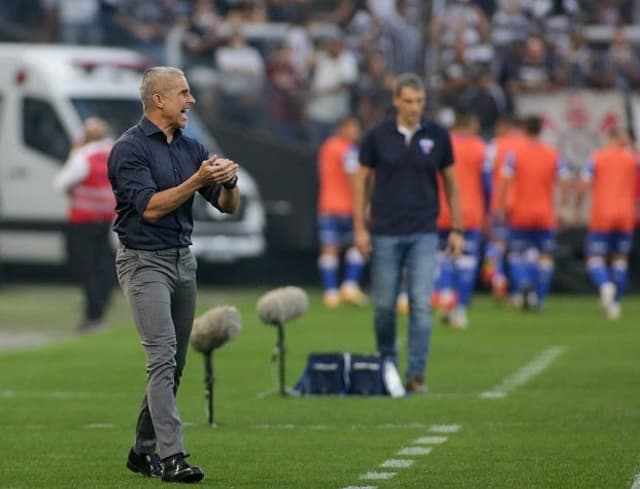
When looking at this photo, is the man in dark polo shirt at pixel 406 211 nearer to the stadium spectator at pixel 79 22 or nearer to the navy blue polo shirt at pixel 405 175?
the navy blue polo shirt at pixel 405 175

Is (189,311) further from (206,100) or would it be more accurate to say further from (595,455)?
(206,100)

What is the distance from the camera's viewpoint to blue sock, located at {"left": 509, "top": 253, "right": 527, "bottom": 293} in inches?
969

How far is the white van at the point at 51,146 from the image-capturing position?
2789cm

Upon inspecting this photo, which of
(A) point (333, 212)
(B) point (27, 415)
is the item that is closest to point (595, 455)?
(B) point (27, 415)

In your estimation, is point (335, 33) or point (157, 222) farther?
point (335, 33)

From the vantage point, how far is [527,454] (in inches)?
445

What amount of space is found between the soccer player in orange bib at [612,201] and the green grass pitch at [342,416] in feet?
5.80

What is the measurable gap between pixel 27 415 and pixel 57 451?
2.10 m

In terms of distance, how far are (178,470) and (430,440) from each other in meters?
2.50

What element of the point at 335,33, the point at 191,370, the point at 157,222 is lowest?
the point at 191,370

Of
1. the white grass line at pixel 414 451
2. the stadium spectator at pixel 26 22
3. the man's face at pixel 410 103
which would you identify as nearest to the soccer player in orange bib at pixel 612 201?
the man's face at pixel 410 103

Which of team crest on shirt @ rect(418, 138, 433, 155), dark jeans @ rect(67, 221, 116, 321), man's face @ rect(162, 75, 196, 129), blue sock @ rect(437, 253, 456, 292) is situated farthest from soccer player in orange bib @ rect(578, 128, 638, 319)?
man's face @ rect(162, 75, 196, 129)

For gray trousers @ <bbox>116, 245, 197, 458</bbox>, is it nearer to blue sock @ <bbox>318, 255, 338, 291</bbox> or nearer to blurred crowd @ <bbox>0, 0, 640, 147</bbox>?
blue sock @ <bbox>318, 255, 338, 291</bbox>

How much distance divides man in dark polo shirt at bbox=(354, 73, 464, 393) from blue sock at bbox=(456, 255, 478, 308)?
719cm
